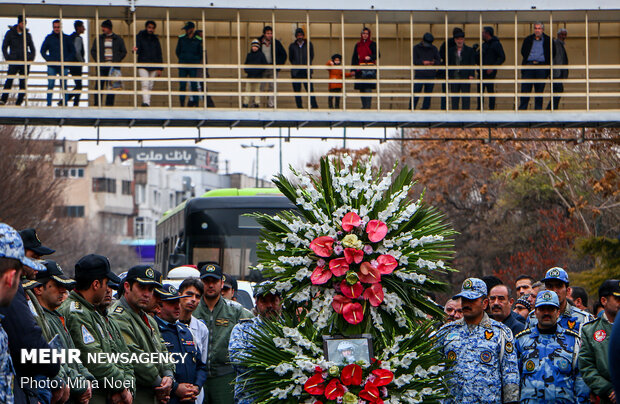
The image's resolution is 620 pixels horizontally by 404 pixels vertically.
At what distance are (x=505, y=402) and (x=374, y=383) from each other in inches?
71.8

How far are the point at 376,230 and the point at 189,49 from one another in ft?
53.3

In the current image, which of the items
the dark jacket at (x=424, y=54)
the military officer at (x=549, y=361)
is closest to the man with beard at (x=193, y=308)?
the military officer at (x=549, y=361)

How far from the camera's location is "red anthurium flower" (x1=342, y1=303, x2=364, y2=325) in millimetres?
8188

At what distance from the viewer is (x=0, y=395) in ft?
18.7

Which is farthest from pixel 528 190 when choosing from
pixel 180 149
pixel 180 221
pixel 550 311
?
pixel 180 149

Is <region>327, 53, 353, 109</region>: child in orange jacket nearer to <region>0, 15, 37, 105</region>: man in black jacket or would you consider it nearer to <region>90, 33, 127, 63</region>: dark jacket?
<region>90, 33, 127, 63</region>: dark jacket

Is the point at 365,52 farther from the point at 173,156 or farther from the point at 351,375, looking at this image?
the point at 173,156

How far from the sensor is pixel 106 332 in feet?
28.9

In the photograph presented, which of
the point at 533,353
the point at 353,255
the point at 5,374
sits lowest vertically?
the point at 533,353

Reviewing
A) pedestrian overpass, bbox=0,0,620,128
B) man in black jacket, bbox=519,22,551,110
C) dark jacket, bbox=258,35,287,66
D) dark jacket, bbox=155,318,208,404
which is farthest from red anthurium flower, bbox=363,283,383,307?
man in black jacket, bbox=519,22,551,110

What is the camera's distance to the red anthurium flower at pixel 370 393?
8086mm

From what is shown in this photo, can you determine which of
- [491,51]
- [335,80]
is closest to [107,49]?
[335,80]

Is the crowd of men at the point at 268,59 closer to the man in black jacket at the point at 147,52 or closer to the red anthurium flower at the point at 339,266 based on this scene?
the man in black jacket at the point at 147,52

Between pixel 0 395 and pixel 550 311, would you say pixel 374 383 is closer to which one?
pixel 550 311
